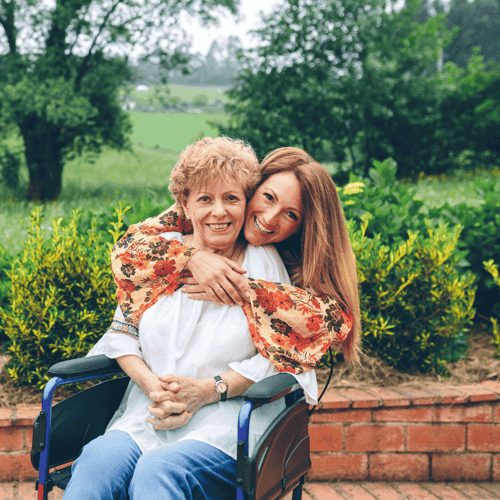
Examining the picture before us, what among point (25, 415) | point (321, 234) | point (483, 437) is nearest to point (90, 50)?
point (25, 415)

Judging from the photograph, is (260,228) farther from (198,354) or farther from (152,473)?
(152,473)

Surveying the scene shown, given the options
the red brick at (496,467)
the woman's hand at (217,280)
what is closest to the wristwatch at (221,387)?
the woman's hand at (217,280)

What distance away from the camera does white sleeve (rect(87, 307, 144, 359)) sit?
1946mm

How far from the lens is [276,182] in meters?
1.95

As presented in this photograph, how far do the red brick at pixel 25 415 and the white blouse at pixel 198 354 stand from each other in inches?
32.5

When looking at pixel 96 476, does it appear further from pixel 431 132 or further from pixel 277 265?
pixel 431 132

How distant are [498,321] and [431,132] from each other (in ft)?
45.9

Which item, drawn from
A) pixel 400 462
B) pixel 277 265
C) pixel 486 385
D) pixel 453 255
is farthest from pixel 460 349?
pixel 277 265

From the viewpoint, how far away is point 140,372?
190cm

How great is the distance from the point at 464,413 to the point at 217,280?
174 cm

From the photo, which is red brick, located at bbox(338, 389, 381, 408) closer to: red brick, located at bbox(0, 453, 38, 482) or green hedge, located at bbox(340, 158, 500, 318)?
green hedge, located at bbox(340, 158, 500, 318)

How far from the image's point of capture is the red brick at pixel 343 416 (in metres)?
2.70

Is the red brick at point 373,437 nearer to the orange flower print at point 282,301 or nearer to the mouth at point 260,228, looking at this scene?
the orange flower print at point 282,301

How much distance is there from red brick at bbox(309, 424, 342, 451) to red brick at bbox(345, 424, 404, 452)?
48mm
